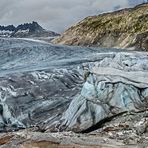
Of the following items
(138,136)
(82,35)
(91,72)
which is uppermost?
(82,35)

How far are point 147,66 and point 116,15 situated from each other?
5736 cm

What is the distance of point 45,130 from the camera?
13516 mm

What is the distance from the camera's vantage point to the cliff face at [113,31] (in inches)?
2322

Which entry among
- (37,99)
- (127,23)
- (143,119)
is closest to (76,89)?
(37,99)

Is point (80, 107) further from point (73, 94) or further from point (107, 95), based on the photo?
point (73, 94)

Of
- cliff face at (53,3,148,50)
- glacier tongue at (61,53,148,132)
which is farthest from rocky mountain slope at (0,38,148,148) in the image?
cliff face at (53,3,148,50)

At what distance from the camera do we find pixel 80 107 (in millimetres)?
13711

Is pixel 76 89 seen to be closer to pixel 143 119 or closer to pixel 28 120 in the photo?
pixel 28 120

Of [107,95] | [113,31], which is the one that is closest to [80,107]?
[107,95]

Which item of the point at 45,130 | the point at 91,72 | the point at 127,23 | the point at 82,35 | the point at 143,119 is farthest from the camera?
the point at 82,35

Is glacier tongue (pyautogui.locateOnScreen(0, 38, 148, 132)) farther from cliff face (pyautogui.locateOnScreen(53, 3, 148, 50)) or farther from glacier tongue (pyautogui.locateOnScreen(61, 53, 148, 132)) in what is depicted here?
cliff face (pyautogui.locateOnScreen(53, 3, 148, 50))

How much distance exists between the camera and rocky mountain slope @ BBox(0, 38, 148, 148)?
1130cm

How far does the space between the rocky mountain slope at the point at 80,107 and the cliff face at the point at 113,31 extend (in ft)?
122

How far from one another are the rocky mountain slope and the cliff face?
122 feet
